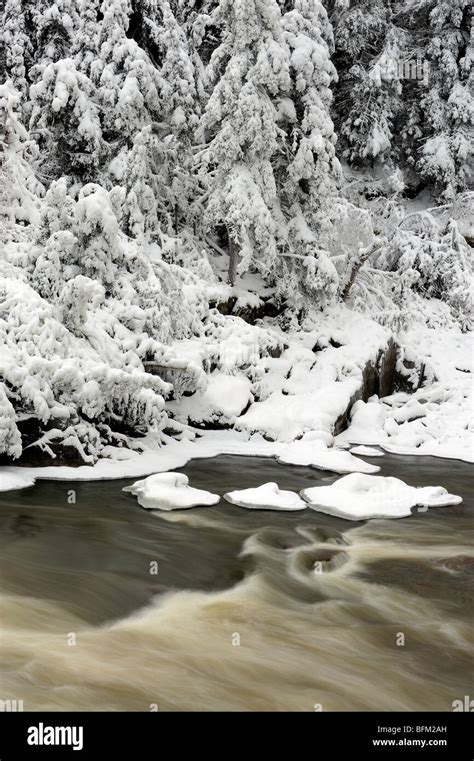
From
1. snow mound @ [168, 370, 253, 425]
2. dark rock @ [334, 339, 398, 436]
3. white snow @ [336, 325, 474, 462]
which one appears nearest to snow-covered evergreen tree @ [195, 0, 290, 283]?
dark rock @ [334, 339, 398, 436]

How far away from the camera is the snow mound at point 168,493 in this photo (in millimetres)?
8234

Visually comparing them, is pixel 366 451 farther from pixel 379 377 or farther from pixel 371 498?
pixel 379 377

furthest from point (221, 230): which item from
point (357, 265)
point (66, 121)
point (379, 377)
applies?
point (379, 377)

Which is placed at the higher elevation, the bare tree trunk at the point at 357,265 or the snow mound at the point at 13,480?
the bare tree trunk at the point at 357,265

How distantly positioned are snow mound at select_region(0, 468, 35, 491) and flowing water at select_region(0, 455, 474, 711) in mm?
180

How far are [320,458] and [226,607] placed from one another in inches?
231

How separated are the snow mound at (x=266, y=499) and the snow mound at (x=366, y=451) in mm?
3469

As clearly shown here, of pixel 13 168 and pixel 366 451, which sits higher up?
pixel 13 168

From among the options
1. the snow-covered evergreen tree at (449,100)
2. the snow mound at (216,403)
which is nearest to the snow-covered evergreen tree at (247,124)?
the snow mound at (216,403)

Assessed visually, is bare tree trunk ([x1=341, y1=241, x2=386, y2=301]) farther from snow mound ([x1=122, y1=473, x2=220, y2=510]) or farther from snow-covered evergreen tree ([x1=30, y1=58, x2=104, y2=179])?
snow mound ([x1=122, y1=473, x2=220, y2=510])

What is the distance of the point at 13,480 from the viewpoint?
8.62 meters

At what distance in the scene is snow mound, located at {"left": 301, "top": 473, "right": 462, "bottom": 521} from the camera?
8.32 m
